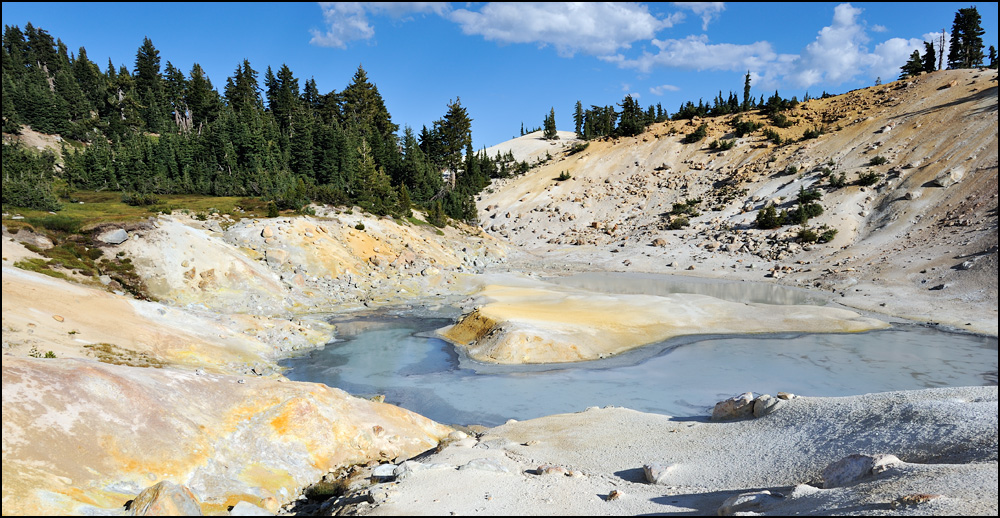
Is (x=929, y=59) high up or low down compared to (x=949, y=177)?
up

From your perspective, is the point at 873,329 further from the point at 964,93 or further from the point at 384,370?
the point at 964,93

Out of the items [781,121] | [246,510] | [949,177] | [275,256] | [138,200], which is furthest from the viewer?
[781,121]

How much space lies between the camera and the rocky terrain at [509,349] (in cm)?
906

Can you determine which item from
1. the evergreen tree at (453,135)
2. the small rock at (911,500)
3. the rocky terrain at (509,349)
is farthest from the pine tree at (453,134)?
the small rock at (911,500)

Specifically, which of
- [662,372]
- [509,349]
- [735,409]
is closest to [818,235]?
[662,372]

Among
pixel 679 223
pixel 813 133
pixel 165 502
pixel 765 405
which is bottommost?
pixel 765 405

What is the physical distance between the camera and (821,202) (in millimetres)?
54125

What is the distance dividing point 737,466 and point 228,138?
226 ft

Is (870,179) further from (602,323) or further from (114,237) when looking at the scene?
(114,237)

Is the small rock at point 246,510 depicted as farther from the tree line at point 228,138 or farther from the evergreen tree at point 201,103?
the evergreen tree at point 201,103

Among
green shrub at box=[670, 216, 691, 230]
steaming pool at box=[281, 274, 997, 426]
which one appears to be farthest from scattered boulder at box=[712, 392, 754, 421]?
green shrub at box=[670, 216, 691, 230]

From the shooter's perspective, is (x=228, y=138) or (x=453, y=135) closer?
(x=228, y=138)

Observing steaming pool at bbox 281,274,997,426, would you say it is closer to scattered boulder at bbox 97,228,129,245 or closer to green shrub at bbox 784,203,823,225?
scattered boulder at bbox 97,228,129,245

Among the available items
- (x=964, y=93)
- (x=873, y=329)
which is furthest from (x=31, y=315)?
(x=964, y=93)
